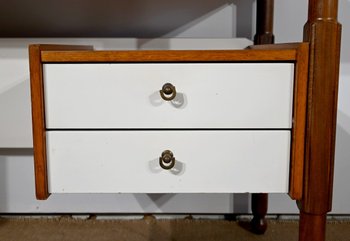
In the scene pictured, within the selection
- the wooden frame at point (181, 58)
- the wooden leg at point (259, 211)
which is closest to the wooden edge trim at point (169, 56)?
the wooden frame at point (181, 58)

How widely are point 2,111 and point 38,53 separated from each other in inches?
18.2

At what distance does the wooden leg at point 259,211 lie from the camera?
938mm

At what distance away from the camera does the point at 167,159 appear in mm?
565

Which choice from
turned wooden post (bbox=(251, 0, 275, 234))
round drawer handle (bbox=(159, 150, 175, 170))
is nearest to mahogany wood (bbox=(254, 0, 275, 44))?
turned wooden post (bbox=(251, 0, 275, 234))

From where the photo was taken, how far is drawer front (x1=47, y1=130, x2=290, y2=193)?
57 centimetres

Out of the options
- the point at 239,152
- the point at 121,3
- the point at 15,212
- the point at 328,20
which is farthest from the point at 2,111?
the point at 328,20

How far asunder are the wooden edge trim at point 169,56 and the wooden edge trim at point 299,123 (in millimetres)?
17

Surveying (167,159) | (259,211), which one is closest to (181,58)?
(167,159)

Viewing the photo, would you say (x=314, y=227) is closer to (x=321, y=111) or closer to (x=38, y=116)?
(x=321, y=111)

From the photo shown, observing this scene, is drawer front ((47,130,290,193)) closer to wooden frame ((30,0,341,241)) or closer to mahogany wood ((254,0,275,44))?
wooden frame ((30,0,341,241))

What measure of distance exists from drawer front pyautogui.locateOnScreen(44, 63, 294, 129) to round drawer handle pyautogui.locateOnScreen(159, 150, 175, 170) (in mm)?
41

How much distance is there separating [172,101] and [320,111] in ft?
0.71

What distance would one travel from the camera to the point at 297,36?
3.22ft

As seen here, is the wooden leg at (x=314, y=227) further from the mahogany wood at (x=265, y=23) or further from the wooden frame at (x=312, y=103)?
the mahogany wood at (x=265, y=23)
